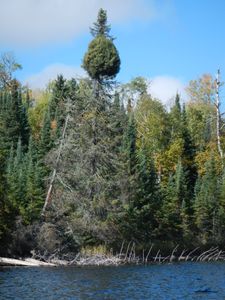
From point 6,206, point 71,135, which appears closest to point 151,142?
point 71,135

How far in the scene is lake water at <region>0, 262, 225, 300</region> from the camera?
80.7 ft

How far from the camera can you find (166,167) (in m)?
80.6

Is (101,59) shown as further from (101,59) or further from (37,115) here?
(37,115)

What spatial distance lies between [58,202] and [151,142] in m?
41.1

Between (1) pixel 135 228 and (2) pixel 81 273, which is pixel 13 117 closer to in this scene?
(1) pixel 135 228

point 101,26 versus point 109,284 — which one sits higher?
point 101,26

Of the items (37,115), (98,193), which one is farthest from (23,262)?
(37,115)

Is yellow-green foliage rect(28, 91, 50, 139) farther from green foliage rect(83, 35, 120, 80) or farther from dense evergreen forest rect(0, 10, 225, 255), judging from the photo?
green foliage rect(83, 35, 120, 80)

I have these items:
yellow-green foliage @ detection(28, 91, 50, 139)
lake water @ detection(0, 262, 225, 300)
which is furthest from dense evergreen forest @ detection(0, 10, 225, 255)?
yellow-green foliage @ detection(28, 91, 50, 139)

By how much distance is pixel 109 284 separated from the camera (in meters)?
28.6

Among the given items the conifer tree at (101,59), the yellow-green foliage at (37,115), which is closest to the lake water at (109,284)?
the conifer tree at (101,59)

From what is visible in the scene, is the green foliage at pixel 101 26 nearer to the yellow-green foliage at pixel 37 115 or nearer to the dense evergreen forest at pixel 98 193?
the dense evergreen forest at pixel 98 193

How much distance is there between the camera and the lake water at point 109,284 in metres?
24.6

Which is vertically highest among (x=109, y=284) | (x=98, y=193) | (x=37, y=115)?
(x=37, y=115)
